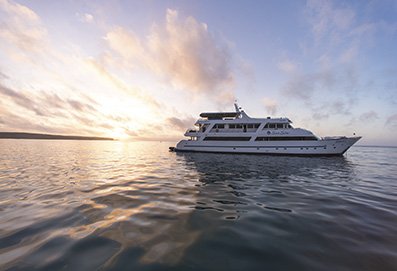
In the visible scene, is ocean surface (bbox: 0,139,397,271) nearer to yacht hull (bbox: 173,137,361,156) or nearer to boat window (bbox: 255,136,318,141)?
→ yacht hull (bbox: 173,137,361,156)

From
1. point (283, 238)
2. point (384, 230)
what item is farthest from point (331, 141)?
point (283, 238)

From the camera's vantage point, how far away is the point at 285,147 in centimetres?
2281

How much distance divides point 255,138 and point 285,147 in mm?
3988

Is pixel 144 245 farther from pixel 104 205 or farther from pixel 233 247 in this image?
pixel 104 205

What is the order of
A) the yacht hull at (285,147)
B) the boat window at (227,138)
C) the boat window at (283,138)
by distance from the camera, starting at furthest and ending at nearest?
the boat window at (227,138) < the boat window at (283,138) < the yacht hull at (285,147)

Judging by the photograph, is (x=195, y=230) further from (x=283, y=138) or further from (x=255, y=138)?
(x=283, y=138)

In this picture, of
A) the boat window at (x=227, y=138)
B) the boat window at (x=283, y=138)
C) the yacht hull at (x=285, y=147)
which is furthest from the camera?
the boat window at (x=227, y=138)

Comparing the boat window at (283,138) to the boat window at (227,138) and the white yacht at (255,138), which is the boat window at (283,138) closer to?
the white yacht at (255,138)

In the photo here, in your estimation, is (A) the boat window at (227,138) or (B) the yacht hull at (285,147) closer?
(B) the yacht hull at (285,147)

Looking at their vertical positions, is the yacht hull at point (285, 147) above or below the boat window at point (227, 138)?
below

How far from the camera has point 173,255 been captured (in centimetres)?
276

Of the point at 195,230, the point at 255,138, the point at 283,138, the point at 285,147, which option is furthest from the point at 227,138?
the point at 195,230

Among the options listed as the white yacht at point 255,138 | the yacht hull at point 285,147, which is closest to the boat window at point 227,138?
the white yacht at point 255,138

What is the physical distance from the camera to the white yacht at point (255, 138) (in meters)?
21.9
